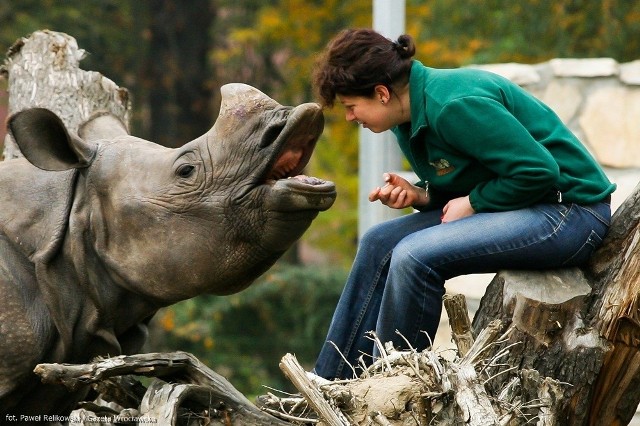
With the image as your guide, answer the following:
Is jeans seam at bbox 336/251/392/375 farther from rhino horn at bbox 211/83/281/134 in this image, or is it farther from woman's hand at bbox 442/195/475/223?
rhino horn at bbox 211/83/281/134

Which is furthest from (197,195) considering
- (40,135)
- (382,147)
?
(382,147)

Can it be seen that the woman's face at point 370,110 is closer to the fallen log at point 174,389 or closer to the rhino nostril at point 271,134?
the rhino nostril at point 271,134

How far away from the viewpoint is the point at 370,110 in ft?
13.9

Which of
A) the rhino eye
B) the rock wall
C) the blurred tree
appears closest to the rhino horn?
the rhino eye

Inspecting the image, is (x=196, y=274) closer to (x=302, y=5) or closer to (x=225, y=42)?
(x=302, y=5)

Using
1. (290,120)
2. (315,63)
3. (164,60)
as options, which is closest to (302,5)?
(164,60)

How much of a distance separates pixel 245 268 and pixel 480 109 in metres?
0.96

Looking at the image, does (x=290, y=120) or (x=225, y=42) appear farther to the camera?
(x=225, y=42)

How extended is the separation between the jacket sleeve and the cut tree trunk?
311mm

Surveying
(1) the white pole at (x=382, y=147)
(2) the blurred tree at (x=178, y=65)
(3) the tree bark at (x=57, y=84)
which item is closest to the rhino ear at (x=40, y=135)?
(3) the tree bark at (x=57, y=84)

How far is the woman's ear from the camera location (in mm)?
4219

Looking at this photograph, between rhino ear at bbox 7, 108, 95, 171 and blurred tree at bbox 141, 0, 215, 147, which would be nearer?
rhino ear at bbox 7, 108, 95, 171

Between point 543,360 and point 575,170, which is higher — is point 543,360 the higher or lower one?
the lower one

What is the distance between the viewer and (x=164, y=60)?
1305 centimetres
